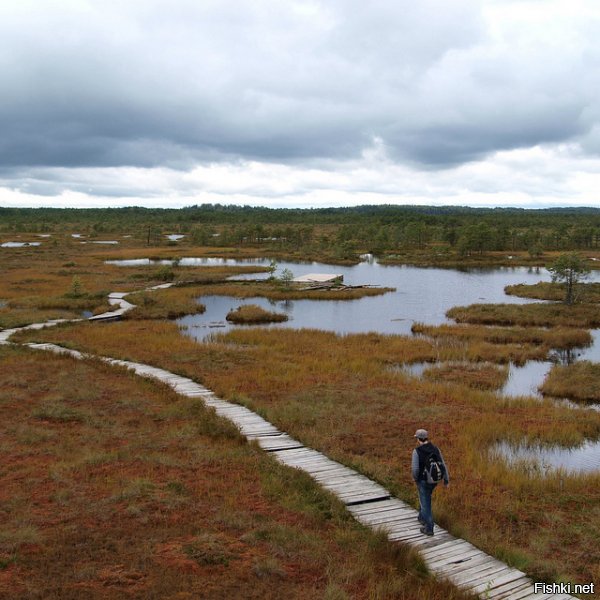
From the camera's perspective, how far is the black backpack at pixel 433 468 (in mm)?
11641

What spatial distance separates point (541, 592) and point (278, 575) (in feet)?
15.9

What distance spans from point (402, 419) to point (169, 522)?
1087 cm

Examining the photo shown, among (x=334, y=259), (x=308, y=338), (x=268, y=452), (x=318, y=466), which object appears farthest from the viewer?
(x=334, y=259)

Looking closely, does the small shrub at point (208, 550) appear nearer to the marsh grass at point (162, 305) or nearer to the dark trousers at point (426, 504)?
the dark trousers at point (426, 504)

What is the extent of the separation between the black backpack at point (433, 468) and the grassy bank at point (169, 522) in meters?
1.62

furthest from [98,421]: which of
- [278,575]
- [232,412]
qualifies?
[278,575]

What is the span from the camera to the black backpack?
11641 mm

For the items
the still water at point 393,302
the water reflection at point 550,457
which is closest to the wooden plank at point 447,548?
the water reflection at point 550,457

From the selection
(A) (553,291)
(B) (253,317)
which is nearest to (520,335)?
(B) (253,317)

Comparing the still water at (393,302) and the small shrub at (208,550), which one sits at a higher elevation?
the still water at (393,302)

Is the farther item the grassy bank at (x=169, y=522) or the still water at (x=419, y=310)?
the still water at (x=419, y=310)

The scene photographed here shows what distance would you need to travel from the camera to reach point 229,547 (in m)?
11.0

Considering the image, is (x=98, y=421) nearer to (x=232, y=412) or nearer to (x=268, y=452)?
(x=232, y=412)

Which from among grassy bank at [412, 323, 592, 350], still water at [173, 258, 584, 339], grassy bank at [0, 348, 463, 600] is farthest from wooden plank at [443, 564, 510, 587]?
still water at [173, 258, 584, 339]
